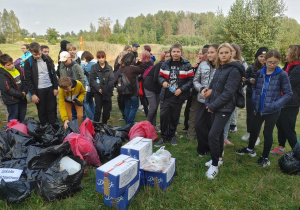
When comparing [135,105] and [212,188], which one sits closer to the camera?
[212,188]

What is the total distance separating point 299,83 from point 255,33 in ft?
57.8

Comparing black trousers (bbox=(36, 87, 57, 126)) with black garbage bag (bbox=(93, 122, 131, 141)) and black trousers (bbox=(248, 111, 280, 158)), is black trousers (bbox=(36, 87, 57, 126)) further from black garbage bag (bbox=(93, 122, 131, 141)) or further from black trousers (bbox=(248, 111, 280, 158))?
black trousers (bbox=(248, 111, 280, 158))

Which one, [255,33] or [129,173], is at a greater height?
[255,33]

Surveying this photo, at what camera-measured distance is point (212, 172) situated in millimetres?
2957

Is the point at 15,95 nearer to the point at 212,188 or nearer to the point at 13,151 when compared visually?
the point at 13,151

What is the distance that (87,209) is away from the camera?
2.34m

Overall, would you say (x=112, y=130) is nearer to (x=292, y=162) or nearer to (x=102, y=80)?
(x=102, y=80)

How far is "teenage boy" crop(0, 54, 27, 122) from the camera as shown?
4.13 metres

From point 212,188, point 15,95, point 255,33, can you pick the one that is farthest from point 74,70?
point 255,33

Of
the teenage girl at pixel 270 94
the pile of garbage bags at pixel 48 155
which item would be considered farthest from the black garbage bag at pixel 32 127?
the teenage girl at pixel 270 94

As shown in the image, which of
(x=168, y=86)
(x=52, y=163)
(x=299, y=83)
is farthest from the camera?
(x=168, y=86)

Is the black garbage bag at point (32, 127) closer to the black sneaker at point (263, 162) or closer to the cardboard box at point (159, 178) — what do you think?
the cardboard box at point (159, 178)

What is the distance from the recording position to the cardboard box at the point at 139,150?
2664 mm

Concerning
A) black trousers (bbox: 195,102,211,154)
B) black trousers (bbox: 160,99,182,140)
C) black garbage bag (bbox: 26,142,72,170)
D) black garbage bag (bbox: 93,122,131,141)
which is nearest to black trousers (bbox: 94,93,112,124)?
black garbage bag (bbox: 93,122,131,141)
